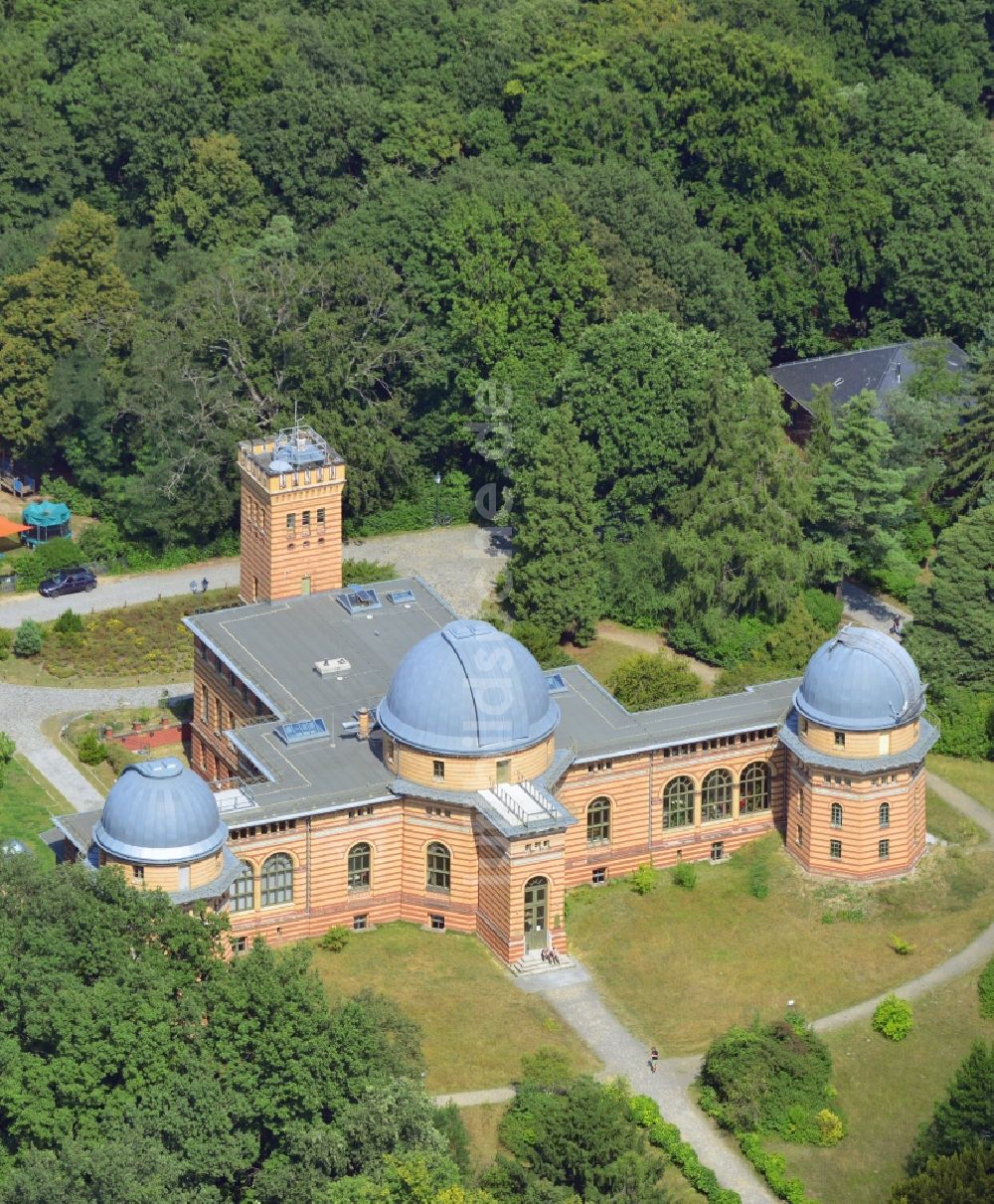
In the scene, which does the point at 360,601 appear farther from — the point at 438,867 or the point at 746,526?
the point at 746,526

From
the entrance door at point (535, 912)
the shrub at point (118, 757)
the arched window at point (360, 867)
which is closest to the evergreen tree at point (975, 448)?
the shrub at point (118, 757)

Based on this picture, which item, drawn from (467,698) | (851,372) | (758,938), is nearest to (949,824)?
(758,938)

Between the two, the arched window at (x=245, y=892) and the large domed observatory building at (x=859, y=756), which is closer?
the arched window at (x=245, y=892)

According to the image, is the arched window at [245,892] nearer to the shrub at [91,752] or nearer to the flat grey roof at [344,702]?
the flat grey roof at [344,702]

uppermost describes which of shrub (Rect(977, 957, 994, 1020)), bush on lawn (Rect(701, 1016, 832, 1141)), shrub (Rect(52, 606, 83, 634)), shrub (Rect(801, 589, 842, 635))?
bush on lawn (Rect(701, 1016, 832, 1141))

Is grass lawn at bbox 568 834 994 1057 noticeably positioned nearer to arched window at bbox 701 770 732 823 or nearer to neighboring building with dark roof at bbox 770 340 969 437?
arched window at bbox 701 770 732 823

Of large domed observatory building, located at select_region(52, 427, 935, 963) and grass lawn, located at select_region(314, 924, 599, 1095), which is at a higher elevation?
large domed observatory building, located at select_region(52, 427, 935, 963)

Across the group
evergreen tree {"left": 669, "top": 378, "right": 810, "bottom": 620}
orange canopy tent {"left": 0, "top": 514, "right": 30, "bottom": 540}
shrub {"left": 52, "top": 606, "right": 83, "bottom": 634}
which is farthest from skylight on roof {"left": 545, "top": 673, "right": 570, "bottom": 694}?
orange canopy tent {"left": 0, "top": 514, "right": 30, "bottom": 540}
